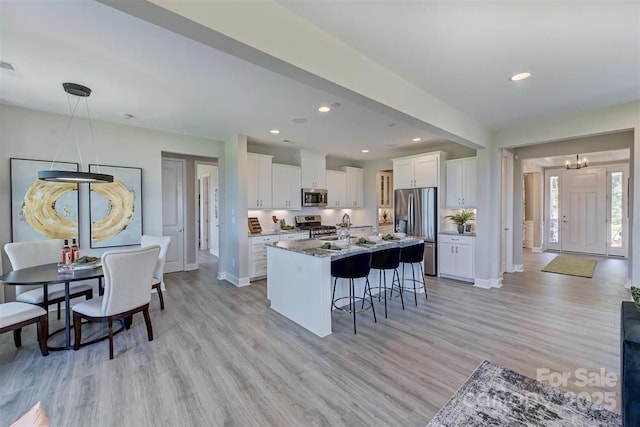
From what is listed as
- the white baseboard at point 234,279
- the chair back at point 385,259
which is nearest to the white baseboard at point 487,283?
the chair back at point 385,259

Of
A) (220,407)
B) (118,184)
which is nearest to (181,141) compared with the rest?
(118,184)

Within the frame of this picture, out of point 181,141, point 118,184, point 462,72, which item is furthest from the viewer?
point 181,141

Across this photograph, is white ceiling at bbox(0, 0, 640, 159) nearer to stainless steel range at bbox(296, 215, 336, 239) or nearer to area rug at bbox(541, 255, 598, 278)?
stainless steel range at bbox(296, 215, 336, 239)

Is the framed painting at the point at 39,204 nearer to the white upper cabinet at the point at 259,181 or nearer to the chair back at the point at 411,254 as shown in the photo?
the white upper cabinet at the point at 259,181

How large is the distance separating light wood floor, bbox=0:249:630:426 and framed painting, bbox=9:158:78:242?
4.23 feet

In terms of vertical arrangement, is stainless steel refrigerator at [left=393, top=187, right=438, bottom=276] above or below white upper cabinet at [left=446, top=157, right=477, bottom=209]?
below

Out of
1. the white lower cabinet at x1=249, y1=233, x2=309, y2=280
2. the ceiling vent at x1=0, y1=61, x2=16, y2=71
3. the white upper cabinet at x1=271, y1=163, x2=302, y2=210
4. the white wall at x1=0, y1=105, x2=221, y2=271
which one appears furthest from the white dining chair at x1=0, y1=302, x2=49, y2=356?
the white upper cabinet at x1=271, y1=163, x2=302, y2=210

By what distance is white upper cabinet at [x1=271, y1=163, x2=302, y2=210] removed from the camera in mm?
5816

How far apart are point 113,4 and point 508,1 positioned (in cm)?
234

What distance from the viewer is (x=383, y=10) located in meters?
1.89

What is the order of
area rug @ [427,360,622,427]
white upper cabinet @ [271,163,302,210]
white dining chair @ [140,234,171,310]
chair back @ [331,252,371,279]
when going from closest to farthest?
area rug @ [427,360,622,427] → chair back @ [331,252,371,279] → white dining chair @ [140,234,171,310] → white upper cabinet @ [271,163,302,210]

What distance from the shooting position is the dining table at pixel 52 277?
257cm

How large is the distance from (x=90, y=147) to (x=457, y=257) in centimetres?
645

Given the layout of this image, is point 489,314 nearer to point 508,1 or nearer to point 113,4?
point 508,1
